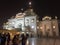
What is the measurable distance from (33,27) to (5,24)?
32.6ft

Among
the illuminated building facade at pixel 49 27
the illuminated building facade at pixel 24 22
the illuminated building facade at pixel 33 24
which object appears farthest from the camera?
the illuminated building facade at pixel 24 22

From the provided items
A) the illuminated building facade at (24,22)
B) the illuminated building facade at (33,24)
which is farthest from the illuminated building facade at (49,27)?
the illuminated building facade at (24,22)

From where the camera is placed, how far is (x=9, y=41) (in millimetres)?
6418

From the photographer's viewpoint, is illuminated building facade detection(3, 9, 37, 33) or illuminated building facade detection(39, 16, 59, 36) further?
illuminated building facade detection(3, 9, 37, 33)

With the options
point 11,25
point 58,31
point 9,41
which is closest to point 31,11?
point 11,25

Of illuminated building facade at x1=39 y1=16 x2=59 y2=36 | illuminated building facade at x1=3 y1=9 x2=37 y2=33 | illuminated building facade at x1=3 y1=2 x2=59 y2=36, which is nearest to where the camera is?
illuminated building facade at x1=39 y1=16 x2=59 y2=36

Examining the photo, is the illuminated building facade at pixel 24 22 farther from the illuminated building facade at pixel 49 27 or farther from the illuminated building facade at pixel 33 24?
the illuminated building facade at pixel 49 27

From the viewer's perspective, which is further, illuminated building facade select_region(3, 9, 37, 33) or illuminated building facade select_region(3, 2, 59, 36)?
illuminated building facade select_region(3, 9, 37, 33)

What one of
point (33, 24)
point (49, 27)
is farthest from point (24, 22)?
point (49, 27)

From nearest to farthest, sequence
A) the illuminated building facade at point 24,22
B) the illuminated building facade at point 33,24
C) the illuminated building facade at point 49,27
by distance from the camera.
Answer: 1. the illuminated building facade at point 49,27
2. the illuminated building facade at point 33,24
3. the illuminated building facade at point 24,22

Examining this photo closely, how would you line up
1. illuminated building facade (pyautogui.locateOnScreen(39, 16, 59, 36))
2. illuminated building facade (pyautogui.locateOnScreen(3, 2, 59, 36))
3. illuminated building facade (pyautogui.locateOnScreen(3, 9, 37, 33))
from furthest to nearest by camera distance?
illuminated building facade (pyautogui.locateOnScreen(3, 9, 37, 33)) → illuminated building facade (pyautogui.locateOnScreen(3, 2, 59, 36)) → illuminated building facade (pyautogui.locateOnScreen(39, 16, 59, 36))

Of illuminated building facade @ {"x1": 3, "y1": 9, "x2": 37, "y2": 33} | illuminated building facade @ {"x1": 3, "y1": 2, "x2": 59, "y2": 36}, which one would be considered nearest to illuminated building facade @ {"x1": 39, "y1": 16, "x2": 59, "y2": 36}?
illuminated building facade @ {"x1": 3, "y1": 2, "x2": 59, "y2": 36}

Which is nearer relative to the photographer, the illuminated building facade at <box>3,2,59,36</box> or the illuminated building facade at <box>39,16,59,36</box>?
the illuminated building facade at <box>39,16,59,36</box>

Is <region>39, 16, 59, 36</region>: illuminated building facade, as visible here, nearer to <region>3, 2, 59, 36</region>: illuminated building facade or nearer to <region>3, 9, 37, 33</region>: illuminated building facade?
<region>3, 2, 59, 36</region>: illuminated building facade
